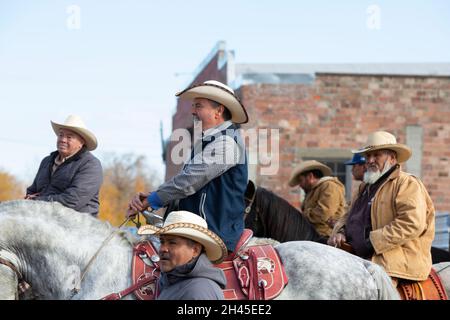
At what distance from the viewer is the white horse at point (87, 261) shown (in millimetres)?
4695

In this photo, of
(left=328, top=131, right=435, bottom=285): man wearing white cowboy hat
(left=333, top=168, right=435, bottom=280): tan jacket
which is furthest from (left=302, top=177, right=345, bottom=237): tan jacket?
(left=333, top=168, right=435, bottom=280): tan jacket

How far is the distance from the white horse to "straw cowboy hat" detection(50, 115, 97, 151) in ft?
3.79

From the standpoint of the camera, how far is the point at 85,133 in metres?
6.05

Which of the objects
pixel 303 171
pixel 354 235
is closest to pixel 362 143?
pixel 303 171

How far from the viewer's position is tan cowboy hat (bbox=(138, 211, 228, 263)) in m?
4.19

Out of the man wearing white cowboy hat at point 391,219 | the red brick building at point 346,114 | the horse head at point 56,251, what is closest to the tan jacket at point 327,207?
the man wearing white cowboy hat at point 391,219

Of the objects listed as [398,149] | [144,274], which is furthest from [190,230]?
[398,149]

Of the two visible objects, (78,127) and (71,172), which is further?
(78,127)

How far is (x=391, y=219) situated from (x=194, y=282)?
88.3 inches

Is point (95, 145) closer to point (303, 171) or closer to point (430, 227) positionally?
point (430, 227)

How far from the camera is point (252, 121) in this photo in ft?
45.7

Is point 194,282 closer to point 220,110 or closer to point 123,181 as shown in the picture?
point 220,110

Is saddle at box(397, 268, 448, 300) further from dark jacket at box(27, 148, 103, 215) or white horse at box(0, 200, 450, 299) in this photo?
dark jacket at box(27, 148, 103, 215)

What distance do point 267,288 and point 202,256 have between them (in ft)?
1.80
